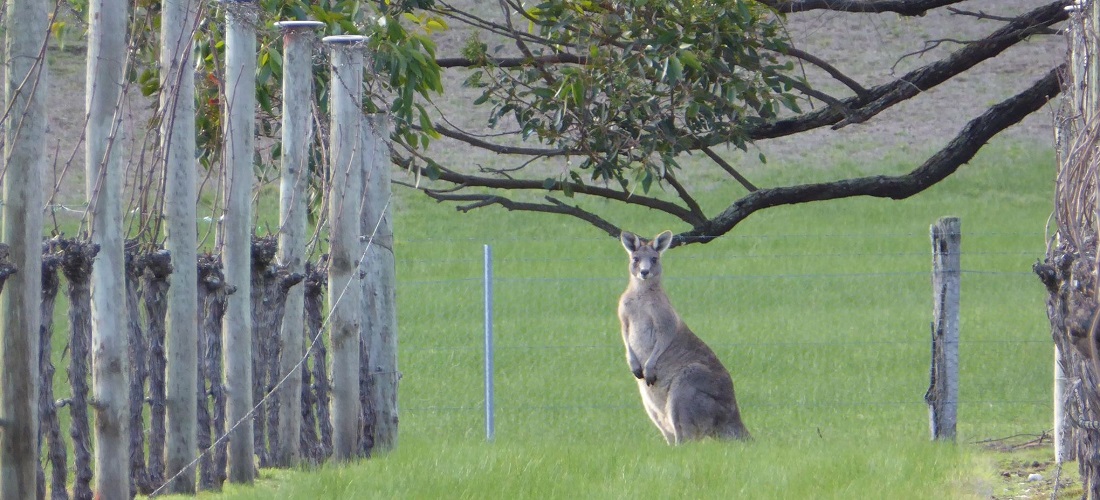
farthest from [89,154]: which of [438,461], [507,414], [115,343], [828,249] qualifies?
[828,249]

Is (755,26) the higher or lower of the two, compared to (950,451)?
higher

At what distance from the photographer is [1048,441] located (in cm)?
980

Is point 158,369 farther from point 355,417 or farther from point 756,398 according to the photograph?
point 756,398

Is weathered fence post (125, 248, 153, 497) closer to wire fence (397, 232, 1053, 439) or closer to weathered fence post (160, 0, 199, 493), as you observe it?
weathered fence post (160, 0, 199, 493)

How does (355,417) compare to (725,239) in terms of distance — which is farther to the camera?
(725,239)

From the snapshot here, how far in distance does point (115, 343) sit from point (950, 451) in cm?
475

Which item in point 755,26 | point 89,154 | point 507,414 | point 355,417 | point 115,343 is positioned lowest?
point 507,414

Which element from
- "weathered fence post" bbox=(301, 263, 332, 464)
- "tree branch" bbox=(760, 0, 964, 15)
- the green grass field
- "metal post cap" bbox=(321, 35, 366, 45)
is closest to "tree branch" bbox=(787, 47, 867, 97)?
"tree branch" bbox=(760, 0, 964, 15)

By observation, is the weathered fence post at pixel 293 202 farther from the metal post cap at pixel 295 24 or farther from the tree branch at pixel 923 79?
the tree branch at pixel 923 79

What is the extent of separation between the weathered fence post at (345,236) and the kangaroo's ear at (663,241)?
12.0 ft

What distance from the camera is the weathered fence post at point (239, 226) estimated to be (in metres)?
6.10

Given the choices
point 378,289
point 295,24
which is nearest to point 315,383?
point 378,289

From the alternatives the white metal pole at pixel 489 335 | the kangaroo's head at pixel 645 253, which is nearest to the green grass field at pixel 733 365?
the white metal pole at pixel 489 335

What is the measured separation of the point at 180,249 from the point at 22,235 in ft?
3.36
